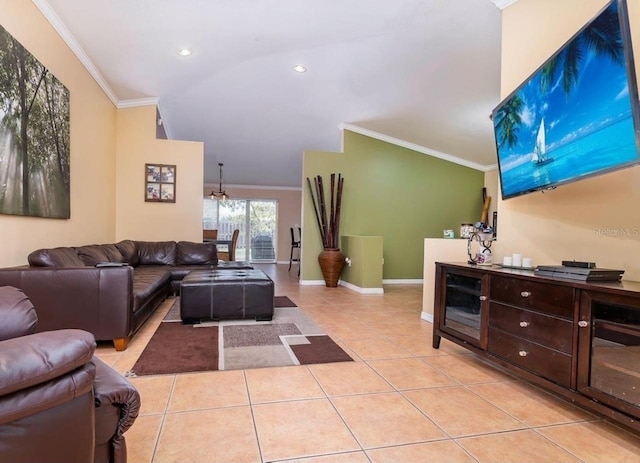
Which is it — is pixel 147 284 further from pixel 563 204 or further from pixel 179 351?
pixel 563 204

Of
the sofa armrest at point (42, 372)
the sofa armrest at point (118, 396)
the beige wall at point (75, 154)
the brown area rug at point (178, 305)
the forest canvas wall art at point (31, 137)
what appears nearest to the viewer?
the sofa armrest at point (42, 372)

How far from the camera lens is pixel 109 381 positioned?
1.20 metres

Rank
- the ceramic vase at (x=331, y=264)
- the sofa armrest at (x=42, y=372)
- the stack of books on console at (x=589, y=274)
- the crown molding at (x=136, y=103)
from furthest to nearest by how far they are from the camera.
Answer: the ceramic vase at (x=331, y=264) → the crown molding at (x=136, y=103) → the stack of books on console at (x=589, y=274) → the sofa armrest at (x=42, y=372)

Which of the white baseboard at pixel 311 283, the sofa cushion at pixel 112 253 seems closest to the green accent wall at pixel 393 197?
the white baseboard at pixel 311 283

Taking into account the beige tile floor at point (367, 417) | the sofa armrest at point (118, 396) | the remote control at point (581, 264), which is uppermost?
the remote control at point (581, 264)

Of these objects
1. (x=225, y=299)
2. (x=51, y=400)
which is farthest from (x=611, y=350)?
(x=225, y=299)

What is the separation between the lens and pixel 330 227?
6.20m

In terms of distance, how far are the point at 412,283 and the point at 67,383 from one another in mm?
6312

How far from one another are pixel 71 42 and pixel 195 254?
2.89m

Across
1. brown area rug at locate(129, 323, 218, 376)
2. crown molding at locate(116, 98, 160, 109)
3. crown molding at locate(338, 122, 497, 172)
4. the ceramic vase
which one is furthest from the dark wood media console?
crown molding at locate(116, 98, 160, 109)

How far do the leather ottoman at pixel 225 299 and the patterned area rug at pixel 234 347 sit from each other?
0.10m

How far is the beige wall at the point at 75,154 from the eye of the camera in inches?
107

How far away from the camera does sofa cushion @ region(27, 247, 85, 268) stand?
2.62 meters

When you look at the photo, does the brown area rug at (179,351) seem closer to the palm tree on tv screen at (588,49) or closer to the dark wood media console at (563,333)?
the dark wood media console at (563,333)
